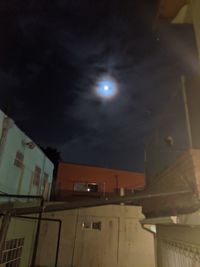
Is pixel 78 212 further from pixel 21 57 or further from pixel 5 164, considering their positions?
pixel 21 57

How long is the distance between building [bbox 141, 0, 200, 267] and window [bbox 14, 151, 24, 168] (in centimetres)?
649

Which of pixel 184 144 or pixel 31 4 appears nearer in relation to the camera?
pixel 184 144

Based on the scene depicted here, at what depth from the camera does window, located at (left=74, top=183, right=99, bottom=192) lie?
48.8 ft

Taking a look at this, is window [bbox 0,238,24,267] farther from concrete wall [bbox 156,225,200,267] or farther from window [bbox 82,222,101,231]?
concrete wall [bbox 156,225,200,267]

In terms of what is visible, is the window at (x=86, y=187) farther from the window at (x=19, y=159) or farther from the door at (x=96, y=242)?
the window at (x=19, y=159)

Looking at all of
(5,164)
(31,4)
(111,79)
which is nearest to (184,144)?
(31,4)

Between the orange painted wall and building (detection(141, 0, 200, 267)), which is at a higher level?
the orange painted wall

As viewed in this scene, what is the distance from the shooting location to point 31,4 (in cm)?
500

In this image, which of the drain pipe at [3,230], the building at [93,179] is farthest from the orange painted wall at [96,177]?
the drain pipe at [3,230]

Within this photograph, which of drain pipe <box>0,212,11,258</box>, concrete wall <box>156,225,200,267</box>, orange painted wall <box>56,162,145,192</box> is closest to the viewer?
drain pipe <box>0,212,11,258</box>

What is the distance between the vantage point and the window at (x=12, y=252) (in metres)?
7.23

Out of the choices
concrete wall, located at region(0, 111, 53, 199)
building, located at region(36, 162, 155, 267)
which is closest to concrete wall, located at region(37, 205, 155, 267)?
building, located at region(36, 162, 155, 267)

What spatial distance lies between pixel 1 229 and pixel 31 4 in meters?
5.38

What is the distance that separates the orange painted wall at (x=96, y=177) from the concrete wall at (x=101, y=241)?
16.7 ft
